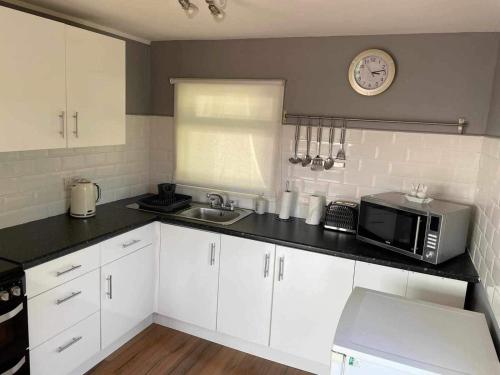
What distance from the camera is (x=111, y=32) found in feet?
9.31

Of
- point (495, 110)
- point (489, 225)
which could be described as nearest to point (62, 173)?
Answer: point (489, 225)

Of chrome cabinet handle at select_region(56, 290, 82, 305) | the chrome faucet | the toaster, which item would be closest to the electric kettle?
chrome cabinet handle at select_region(56, 290, 82, 305)

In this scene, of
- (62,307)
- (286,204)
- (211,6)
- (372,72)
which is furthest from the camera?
(286,204)

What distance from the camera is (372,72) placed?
2.57 meters

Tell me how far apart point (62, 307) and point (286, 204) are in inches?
60.8

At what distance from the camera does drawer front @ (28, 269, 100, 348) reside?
193cm

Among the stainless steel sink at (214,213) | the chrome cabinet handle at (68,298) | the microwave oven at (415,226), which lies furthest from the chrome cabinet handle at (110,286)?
the microwave oven at (415,226)

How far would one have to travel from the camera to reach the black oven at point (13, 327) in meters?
1.72

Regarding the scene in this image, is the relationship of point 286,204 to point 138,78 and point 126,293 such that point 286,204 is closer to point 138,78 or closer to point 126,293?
point 126,293

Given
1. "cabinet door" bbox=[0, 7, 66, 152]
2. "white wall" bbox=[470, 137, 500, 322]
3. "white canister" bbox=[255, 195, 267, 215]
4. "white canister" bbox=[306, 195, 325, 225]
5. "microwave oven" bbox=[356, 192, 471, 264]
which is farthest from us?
"white canister" bbox=[255, 195, 267, 215]

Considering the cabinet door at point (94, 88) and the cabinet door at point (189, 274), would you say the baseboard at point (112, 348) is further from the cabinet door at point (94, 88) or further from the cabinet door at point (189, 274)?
the cabinet door at point (94, 88)

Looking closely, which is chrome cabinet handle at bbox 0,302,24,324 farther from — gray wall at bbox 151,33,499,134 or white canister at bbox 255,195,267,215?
gray wall at bbox 151,33,499,134

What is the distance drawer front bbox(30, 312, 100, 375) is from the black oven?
103mm

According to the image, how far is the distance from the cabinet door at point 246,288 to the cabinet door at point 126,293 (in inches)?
21.1
